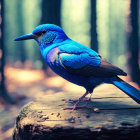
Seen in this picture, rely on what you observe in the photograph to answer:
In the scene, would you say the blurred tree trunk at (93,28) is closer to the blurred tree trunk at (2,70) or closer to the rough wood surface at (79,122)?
the blurred tree trunk at (2,70)

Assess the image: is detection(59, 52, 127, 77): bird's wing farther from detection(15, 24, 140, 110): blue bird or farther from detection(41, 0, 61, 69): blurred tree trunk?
detection(41, 0, 61, 69): blurred tree trunk

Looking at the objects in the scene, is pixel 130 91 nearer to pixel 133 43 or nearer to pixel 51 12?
pixel 133 43

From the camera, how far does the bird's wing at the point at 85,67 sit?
9.25ft

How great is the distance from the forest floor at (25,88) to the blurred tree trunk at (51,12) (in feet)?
8.17

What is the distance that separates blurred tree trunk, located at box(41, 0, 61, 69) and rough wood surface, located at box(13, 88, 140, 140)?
23.8 ft

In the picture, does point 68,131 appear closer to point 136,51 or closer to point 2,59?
point 2,59

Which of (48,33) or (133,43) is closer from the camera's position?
(48,33)

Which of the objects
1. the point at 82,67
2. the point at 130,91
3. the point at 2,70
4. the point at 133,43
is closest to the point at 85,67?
the point at 82,67

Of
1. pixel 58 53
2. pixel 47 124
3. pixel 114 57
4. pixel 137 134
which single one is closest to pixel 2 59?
pixel 58 53

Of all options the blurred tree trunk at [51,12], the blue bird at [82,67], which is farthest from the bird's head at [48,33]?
the blurred tree trunk at [51,12]

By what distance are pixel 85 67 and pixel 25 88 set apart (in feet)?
20.5

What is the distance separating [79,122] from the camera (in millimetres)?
2480

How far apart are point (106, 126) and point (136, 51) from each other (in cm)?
578

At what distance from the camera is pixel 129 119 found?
2523 millimetres
